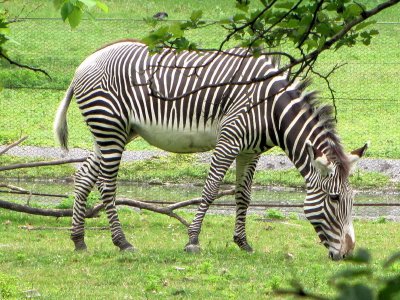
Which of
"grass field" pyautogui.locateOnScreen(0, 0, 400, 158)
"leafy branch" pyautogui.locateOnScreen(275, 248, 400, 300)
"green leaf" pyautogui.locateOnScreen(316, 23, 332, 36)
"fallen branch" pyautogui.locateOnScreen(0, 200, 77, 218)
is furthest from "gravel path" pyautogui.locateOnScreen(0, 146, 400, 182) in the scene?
"leafy branch" pyautogui.locateOnScreen(275, 248, 400, 300)

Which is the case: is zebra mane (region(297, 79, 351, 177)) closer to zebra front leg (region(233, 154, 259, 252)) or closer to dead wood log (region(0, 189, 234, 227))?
zebra front leg (region(233, 154, 259, 252))

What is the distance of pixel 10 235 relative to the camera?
34.6 ft

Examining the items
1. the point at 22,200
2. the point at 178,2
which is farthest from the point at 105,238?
the point at 178,2

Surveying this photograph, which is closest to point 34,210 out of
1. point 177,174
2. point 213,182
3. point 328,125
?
point 213,182

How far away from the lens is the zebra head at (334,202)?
8.80 m

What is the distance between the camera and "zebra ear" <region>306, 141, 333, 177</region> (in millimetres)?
8766

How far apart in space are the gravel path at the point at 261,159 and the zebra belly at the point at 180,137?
732 cm

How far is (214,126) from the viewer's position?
9.48m

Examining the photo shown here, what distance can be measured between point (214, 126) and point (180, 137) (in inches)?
14.8

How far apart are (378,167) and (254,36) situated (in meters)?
13.7

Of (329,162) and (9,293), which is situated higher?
(329,162)

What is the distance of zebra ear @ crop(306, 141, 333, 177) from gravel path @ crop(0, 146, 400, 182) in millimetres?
8020

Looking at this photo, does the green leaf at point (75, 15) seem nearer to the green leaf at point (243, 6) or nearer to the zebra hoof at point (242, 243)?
the green leaf at point (243, 6)

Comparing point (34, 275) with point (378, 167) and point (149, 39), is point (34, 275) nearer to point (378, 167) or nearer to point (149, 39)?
point (149, 39)
